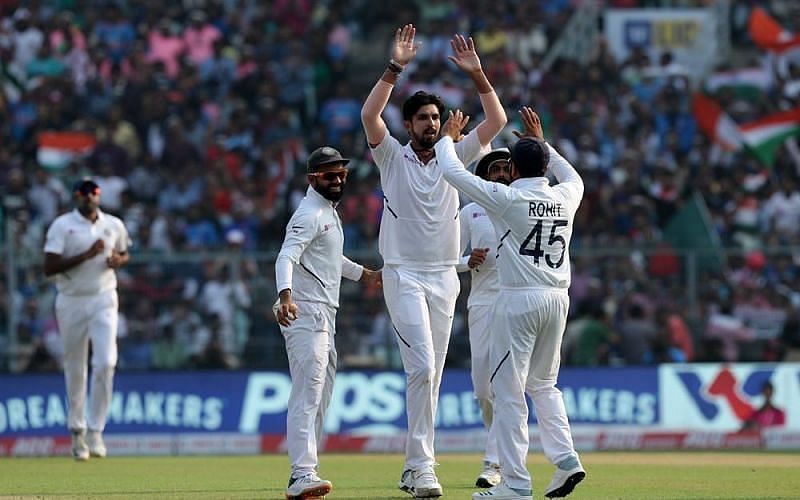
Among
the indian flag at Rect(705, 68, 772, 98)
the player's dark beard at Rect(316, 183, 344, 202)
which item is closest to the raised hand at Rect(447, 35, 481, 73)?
the player's dark beard at Rect(316, 183, 344, 202)

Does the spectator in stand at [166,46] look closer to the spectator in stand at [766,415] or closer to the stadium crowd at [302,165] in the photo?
the stadium crowd at [302,165]

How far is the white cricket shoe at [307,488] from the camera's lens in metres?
11.5

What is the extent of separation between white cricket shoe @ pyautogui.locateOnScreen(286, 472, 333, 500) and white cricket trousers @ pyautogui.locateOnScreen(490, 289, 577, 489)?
128 cm

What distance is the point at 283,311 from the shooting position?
11328mm

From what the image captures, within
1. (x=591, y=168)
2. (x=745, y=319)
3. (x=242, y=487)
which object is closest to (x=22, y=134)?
(x=591, y=168)

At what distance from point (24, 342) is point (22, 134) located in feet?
16.6

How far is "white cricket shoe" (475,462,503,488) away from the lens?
42.5 feet

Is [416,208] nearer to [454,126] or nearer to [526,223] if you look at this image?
[454,126]

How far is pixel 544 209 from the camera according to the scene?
11109mm

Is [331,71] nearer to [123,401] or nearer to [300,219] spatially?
[123,401]

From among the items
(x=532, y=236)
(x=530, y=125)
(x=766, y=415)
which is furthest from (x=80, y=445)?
(x=766, y=415)

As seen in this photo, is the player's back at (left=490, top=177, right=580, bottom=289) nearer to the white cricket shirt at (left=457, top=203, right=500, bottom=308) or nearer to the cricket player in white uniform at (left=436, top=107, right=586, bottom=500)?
the cricket player in white uniform at (left=436, top=107, right=586, bottom=500)

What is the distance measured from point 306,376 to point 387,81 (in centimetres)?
219

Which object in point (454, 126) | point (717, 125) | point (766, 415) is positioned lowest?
point (766, 415)
